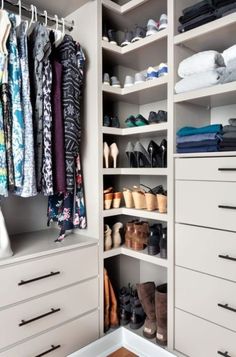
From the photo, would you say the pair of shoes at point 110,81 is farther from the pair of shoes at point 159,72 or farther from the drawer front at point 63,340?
the drawer front at point 63,340

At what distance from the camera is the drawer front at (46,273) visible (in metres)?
1.23

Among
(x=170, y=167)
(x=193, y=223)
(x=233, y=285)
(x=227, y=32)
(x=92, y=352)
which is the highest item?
(x=227, y=32)

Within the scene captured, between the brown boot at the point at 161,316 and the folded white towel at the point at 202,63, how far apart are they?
1.15 metres

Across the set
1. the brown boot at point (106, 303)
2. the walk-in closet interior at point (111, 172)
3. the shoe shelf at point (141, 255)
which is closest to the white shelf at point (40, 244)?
the walk-in closet interior at point (111, 172)

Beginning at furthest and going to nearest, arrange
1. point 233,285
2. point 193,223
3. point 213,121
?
point 213,121, point 193,223, point 233,285

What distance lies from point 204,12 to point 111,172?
0.93 metres

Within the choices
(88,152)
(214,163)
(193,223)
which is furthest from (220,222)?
(88,152)

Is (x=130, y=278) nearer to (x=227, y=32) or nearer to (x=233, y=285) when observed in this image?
(x=233, y=285)

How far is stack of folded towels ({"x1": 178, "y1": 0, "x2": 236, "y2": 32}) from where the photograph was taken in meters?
1.21

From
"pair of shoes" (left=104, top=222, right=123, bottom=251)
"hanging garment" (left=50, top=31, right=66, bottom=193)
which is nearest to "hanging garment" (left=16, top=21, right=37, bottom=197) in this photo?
"hanging garment" (left=50, top=31, right=66, bottom=193)

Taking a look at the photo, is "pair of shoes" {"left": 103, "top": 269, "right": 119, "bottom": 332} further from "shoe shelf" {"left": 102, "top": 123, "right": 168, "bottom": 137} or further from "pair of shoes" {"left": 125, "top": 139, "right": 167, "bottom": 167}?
"shoe shelf" {"left": 102, "top": 123, "right": 168, "bottom": 137}

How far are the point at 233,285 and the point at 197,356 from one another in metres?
0.44

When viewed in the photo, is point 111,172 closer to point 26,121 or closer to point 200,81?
point 26,121

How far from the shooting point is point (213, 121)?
1599 mm
